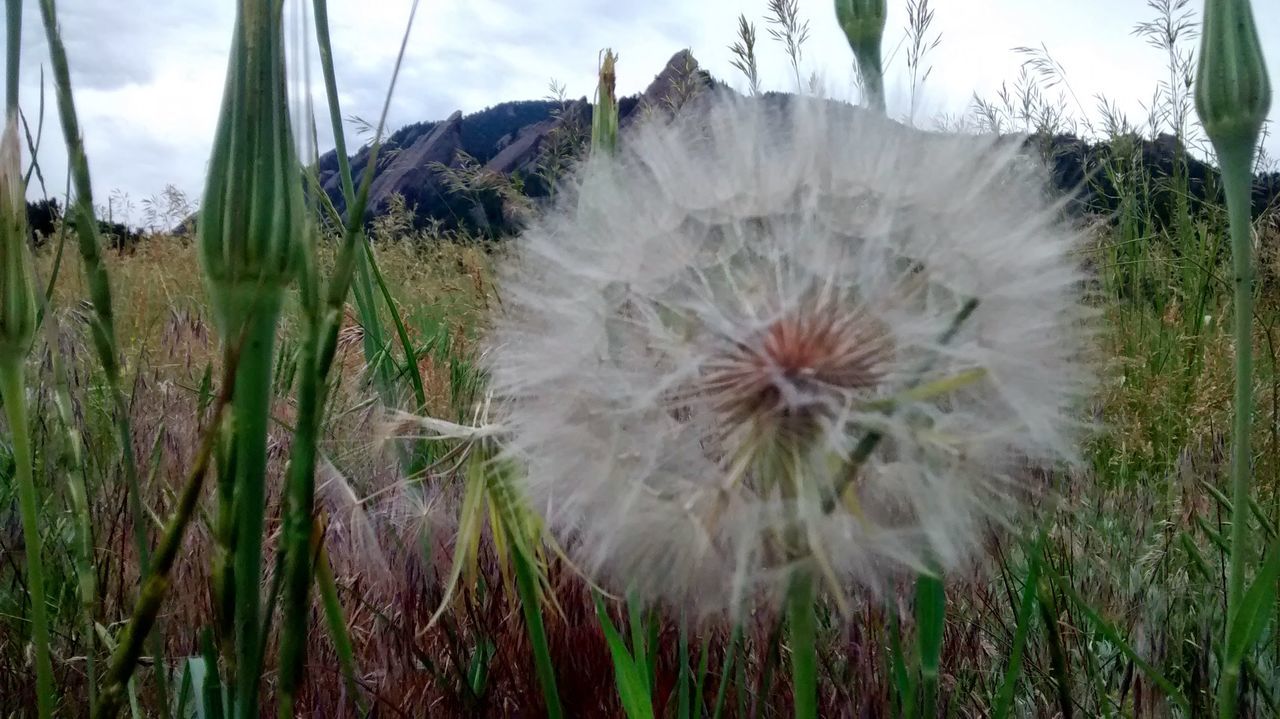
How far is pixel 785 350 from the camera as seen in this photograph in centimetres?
70

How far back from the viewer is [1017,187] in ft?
2.62

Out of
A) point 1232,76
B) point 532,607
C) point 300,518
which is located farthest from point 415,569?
point 1232,76

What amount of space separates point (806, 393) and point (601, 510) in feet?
0.60

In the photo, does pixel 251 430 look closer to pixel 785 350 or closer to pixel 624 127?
pixel 785 350

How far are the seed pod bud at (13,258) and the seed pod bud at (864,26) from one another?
29.3 inches

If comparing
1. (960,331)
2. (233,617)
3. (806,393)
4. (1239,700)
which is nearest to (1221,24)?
(960,331)

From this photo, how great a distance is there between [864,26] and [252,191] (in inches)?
26.8

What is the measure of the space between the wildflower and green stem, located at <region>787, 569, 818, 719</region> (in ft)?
0.05

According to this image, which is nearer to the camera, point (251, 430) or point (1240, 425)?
point (251, 430)

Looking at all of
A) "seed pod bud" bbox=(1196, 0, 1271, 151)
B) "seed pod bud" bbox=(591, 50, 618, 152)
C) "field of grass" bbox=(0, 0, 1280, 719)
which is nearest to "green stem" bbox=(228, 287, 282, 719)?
"field of grass" bbox=(0, 0, 1280, 719)

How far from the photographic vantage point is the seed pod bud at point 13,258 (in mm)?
693

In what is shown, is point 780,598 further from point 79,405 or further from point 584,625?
point 79,405

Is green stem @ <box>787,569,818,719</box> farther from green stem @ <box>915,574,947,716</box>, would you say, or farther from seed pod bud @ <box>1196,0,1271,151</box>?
seed pod bud @ <box>1196,0,1271,151</box>

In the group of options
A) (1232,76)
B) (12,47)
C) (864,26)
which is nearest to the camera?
(12,47)
